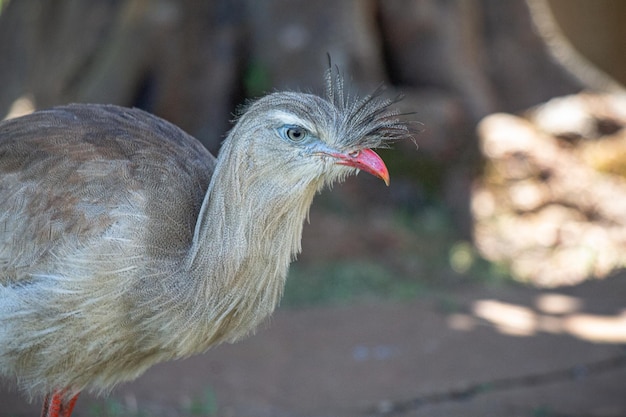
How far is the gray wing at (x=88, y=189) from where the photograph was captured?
2727 mm

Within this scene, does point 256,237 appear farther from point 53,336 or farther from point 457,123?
point 457,123

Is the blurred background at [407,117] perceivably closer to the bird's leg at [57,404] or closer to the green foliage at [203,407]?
the green foliage at [203,407]

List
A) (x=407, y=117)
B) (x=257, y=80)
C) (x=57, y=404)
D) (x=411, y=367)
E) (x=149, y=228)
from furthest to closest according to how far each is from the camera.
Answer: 1. (x=257, y=80)
2. (x=407, y=117)
3. (x=411, y=367)
4. (x=57, y=404)
5. (x=149, y=228)

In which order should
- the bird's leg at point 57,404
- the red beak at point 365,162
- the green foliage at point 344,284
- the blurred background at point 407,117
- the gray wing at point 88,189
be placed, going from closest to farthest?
the red beak at point 365,162, the gray wing at point 88,189, the bird's leg at point 57,404, the green foliage at point 344,284, the blurred background at point 407,117

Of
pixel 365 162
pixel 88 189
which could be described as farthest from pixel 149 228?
pixel 365 162

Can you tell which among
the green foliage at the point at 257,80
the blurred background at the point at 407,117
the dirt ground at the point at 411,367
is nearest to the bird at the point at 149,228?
the dirt ground at the point at 411,367

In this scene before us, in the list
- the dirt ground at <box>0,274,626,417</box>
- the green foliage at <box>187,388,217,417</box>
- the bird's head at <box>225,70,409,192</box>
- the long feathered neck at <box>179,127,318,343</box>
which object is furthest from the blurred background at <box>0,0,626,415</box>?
the bird's head at <box>225,70,409,192</box>

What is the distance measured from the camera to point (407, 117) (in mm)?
6250

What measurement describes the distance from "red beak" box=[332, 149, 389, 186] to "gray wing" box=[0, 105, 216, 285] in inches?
23.7

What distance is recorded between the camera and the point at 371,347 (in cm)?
478

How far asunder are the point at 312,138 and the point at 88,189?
785 mm

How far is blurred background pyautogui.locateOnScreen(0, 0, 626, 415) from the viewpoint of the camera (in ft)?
20.8

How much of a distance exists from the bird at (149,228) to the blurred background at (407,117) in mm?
3176

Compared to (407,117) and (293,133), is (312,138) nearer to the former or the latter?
(293,133)
